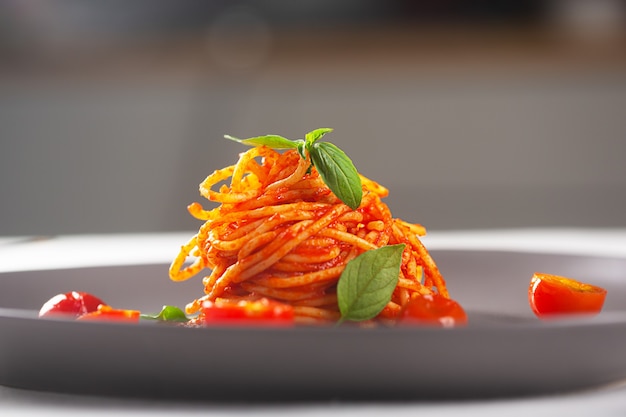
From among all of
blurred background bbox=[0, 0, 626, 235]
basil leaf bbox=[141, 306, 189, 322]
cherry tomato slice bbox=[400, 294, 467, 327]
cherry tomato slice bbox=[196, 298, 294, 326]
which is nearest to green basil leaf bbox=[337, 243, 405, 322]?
cherry tomato slice bbox=[400, 294, 467, 327]

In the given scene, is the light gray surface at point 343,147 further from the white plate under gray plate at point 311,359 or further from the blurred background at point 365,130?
the white plate under gray plate at point 311,359

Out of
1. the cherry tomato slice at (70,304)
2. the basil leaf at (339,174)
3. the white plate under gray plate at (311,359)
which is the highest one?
the basil leaf at (339,174)

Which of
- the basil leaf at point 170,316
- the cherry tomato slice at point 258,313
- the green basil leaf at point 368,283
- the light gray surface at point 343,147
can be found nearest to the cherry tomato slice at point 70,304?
the basil leaf at point 170,316

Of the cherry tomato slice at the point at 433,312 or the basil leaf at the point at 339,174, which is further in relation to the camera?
the basil leaf at the point at 339,174

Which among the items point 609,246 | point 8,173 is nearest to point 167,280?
point 609,246

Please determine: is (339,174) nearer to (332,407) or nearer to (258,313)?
(258,313)

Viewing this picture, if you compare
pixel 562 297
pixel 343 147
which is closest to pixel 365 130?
pixel 343 147

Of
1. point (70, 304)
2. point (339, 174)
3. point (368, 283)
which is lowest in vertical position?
point (70, 304)

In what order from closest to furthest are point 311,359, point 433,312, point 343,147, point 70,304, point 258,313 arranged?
point 311,359 → point 258,313 → point 433,312 → point 70,304 → point 343,147
